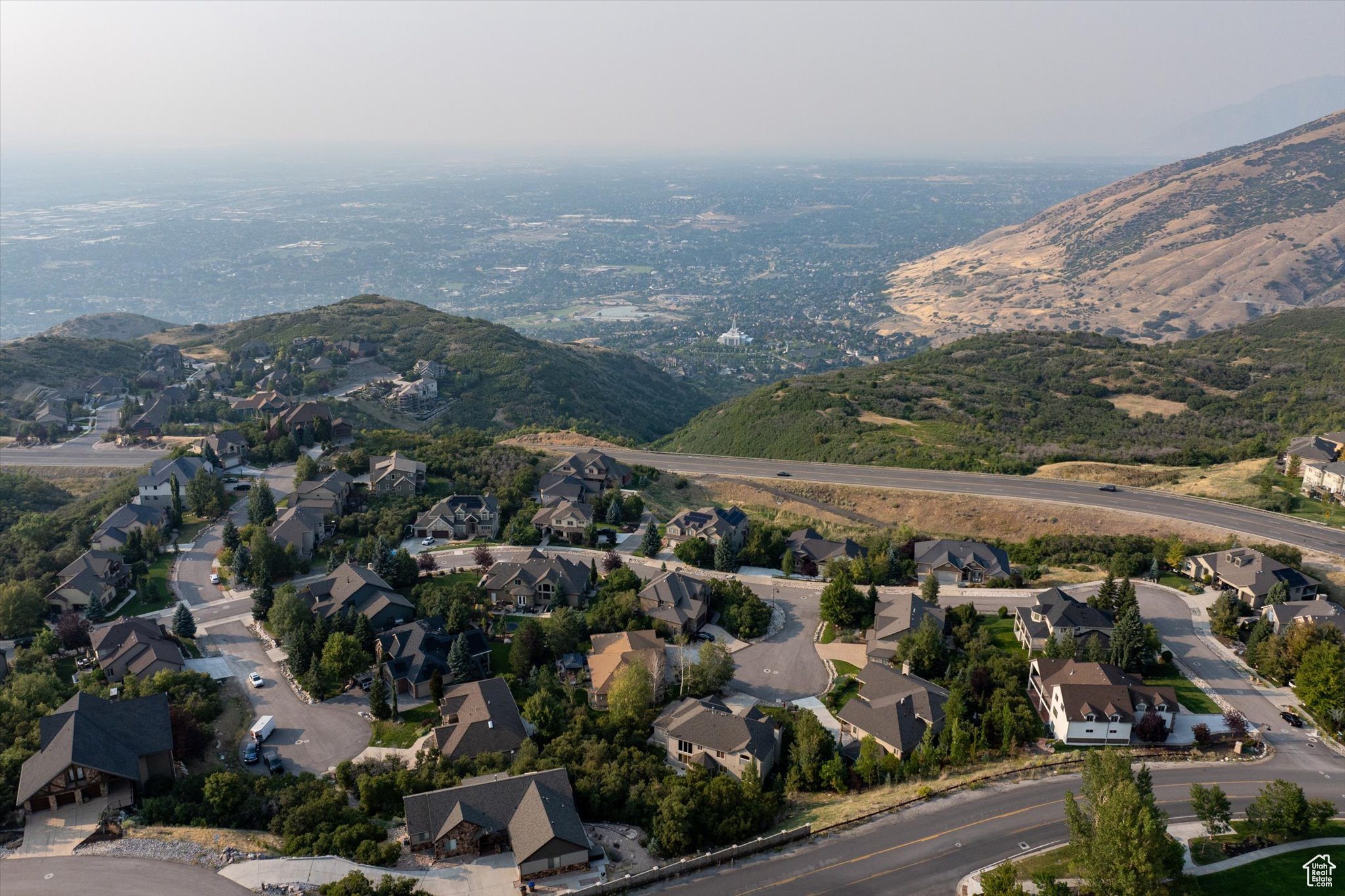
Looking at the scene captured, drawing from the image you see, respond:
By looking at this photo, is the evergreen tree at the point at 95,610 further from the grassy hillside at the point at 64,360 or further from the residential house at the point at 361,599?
the grassy hillside at the point at 64,360

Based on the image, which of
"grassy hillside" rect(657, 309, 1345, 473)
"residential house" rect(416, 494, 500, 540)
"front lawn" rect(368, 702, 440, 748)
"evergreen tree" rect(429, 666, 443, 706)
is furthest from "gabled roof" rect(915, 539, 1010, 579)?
"front lawn" rect(368, 702, 440, 748)

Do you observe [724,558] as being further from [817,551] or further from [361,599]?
[361,599]

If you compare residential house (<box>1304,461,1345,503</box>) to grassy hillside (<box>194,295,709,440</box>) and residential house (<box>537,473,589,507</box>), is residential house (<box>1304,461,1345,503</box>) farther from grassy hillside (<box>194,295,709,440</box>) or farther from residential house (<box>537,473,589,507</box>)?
grassy hillside (<box>194,295,709,440</box>)

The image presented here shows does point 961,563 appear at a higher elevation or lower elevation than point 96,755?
lower

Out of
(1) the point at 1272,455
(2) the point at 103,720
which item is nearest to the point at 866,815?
(2) the point at 103,720

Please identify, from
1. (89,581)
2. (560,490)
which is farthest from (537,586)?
(89,581)

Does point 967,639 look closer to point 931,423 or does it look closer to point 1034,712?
point 1034,712

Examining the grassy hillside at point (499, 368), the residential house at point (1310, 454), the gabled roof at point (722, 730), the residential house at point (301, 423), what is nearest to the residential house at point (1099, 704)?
the gabled roof at point (722, 730)
